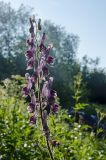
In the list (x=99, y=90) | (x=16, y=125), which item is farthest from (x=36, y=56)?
(x=99, y=90)

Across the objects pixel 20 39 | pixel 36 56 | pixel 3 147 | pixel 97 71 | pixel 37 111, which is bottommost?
pixel 37 111

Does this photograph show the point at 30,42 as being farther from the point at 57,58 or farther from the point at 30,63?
the point at 57,58

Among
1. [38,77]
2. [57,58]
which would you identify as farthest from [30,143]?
[57,58]

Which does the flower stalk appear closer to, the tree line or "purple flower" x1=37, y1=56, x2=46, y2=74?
"purple flower" x1=37, y1=56, x2=46, y2=74

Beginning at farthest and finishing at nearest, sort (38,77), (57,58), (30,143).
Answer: (57,58) < (30,143) < (38,77)

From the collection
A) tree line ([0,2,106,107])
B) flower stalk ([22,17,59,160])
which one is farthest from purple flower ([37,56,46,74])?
tree line ([0,2,106,107])

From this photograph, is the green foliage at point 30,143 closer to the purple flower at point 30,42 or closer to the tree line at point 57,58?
the purple flower at point 30,42

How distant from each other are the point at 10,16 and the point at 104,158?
213 ft

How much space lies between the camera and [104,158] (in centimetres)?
629

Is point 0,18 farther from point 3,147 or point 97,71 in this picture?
point 3,147

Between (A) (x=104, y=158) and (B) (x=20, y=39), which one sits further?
(B) (x=20, y=39)

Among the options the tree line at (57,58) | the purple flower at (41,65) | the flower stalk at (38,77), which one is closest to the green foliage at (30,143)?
the flower stalk at (38,77)

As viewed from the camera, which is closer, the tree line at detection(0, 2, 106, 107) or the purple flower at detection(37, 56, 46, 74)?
the purple flower at detection(37, 56, 46, 74)

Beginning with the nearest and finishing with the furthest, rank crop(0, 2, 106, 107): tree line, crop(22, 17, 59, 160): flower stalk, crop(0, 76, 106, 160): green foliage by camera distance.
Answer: crop(22, 17, 59, 160): flower stalk < crop(0, 76, 106, 160): green foliage < crop(0, 2, 106, 107): tree line
